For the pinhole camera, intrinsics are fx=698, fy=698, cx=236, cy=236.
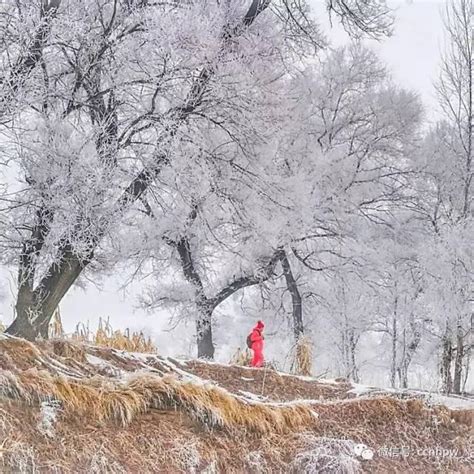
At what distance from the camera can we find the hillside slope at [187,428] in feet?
12.7

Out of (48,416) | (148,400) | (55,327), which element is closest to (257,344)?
(55,327)

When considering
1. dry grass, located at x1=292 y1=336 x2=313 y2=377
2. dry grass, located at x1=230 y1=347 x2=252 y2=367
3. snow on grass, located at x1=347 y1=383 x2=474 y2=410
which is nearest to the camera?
snow on grass, located at x1=347 y1=383 x2=474 y2=410

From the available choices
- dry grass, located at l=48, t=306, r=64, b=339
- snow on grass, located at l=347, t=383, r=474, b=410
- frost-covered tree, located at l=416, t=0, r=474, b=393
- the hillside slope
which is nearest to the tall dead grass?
the hillside slope

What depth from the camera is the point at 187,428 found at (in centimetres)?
438

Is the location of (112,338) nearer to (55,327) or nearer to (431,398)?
(55,327)

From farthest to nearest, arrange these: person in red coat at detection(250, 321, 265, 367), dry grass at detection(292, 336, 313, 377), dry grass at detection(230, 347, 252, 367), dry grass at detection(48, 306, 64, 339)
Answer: dry grass at detection(292, 336, 313, 377) < dry grass at detection(230, 347, 252, 367) < person in red coat at detection(250, 321, 265, 367) < dry grass at detection(48, 306, 64, 339)

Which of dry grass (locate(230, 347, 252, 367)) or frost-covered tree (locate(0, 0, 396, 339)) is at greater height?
frost-covered tree (locate(0, 0, 396, 339))

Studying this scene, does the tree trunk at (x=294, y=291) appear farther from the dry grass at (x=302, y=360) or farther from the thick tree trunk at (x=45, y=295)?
the thick tree trunk at (x=45, y=295)

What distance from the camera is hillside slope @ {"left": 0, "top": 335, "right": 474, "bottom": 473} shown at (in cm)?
386

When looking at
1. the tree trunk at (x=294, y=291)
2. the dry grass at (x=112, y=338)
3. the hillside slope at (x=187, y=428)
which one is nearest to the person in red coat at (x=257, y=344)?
the dry grass at (x=112, y=338)

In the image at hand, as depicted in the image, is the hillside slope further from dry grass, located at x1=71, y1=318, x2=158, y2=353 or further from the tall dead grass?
dry grass, located at x1=71, y1=318, x2=158, y2=353

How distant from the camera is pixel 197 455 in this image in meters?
4.10

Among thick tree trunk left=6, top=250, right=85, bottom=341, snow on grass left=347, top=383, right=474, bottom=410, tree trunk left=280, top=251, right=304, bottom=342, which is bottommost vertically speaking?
snow on grass left=347, top=383, right=474, bottom=410

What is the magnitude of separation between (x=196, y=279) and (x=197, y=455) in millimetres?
11649
